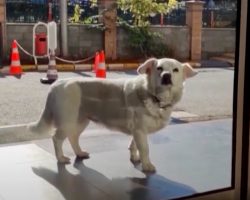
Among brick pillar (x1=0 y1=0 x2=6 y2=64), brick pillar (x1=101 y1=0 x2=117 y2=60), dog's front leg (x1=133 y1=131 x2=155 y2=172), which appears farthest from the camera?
dog's front leg (x1=133 y1=131 x2=155 y2=172)

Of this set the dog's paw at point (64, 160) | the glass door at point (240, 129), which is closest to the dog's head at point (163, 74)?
the glass door at point (240, 129)

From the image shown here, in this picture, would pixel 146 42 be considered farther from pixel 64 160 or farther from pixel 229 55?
pixel 64 160

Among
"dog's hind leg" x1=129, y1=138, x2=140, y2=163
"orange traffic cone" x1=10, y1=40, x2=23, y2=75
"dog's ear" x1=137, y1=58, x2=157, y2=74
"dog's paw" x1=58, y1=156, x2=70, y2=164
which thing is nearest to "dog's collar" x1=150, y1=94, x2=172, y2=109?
"dog's ear" x1=137, y1=58, x2=157, y2=74

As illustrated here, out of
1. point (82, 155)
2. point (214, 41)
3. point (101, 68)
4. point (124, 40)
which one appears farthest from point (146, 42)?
point (82, 155)

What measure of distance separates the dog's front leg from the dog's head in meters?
0.21

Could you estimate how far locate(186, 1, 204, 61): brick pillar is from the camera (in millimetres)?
2084

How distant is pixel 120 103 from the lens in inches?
82.8

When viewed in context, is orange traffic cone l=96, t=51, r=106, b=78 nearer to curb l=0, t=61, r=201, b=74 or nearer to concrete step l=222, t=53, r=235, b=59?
curb l=0, t=61, r=201, b=74

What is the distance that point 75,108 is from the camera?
2125mm

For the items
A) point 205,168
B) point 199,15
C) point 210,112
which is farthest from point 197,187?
point 199,15

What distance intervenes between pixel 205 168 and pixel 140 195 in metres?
0.42

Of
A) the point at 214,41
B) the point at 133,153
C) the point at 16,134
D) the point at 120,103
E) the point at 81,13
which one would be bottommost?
the point at 133,153

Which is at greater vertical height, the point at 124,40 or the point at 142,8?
the point at 142,8

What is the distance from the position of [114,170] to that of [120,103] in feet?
1.07
